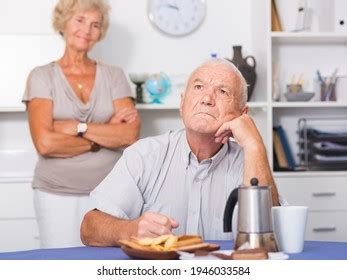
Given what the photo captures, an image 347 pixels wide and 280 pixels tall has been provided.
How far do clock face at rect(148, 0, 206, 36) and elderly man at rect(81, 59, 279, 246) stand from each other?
2.03 metres

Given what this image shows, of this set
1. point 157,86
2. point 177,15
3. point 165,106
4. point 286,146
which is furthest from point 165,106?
point 286,146

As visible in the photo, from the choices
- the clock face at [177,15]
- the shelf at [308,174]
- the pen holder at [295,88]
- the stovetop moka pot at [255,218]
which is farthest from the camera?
the clock face at [177,15]

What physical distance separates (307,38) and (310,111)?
0.49 m

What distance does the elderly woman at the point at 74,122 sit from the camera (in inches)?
116

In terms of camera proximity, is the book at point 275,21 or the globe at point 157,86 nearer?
the globe at point 157,86

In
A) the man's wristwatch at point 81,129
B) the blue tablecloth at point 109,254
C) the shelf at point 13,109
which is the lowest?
the blue tablecloth at point 109,254

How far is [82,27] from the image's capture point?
311 centimetres

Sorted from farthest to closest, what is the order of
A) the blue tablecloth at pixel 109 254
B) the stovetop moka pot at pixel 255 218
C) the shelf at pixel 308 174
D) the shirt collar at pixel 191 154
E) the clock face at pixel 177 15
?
the clock face at pixel 177 15 < the shelf at pixel 308 174 < the shirt collar at pixel 191 154 < the blue tablecloth at pixel 109 254 < the stovetop moka pot at pixel 255 218

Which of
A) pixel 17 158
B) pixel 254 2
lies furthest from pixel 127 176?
pixel 254 2

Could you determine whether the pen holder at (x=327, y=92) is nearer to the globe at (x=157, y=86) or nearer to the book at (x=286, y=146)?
the book at (x=286, y=146)

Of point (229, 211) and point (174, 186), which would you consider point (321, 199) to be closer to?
point (174, 186)

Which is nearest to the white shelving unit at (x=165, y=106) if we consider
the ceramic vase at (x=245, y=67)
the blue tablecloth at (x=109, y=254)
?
the ceramic vase at (x=245, y=67)

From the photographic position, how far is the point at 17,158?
3.97 metres
